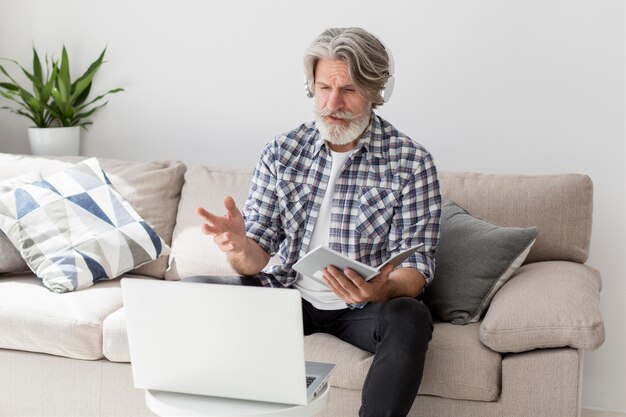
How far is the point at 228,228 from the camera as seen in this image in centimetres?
209

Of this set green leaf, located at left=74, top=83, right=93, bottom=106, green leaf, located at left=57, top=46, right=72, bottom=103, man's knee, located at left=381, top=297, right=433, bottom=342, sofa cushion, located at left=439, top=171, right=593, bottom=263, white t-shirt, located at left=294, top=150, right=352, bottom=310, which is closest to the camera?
man's knee, located at left=381, top=297, right=433, bottom=342

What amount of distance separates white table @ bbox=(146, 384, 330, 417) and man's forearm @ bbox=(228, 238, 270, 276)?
57 centimetres

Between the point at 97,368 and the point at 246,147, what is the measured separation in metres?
1.18

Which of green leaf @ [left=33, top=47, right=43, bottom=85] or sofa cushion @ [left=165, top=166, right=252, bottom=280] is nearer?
sofa cushion @ [left=165, top=166, right=252, bottom=280]

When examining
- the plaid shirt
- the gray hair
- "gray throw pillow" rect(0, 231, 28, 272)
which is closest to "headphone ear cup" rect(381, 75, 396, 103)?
the gray hair

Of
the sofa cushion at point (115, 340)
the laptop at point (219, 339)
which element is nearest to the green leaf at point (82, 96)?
the sofa cushion at point (115, 340)

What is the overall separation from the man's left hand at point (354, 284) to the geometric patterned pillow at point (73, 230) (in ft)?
3.37

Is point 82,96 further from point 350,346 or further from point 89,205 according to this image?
point 350,346

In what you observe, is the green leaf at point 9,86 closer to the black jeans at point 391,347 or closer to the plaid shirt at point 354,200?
the plaid shirt at point 354,200

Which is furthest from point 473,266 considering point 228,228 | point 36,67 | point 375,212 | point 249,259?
point 36,67

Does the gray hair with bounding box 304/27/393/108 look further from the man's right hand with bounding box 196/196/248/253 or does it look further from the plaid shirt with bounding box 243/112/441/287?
the man's right hand with bounding box 196/196/248/253

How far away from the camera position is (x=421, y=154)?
93.7 inches

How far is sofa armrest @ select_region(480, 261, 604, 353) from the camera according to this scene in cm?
208

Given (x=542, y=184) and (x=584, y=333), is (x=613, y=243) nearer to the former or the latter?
(x=542, y=184)
